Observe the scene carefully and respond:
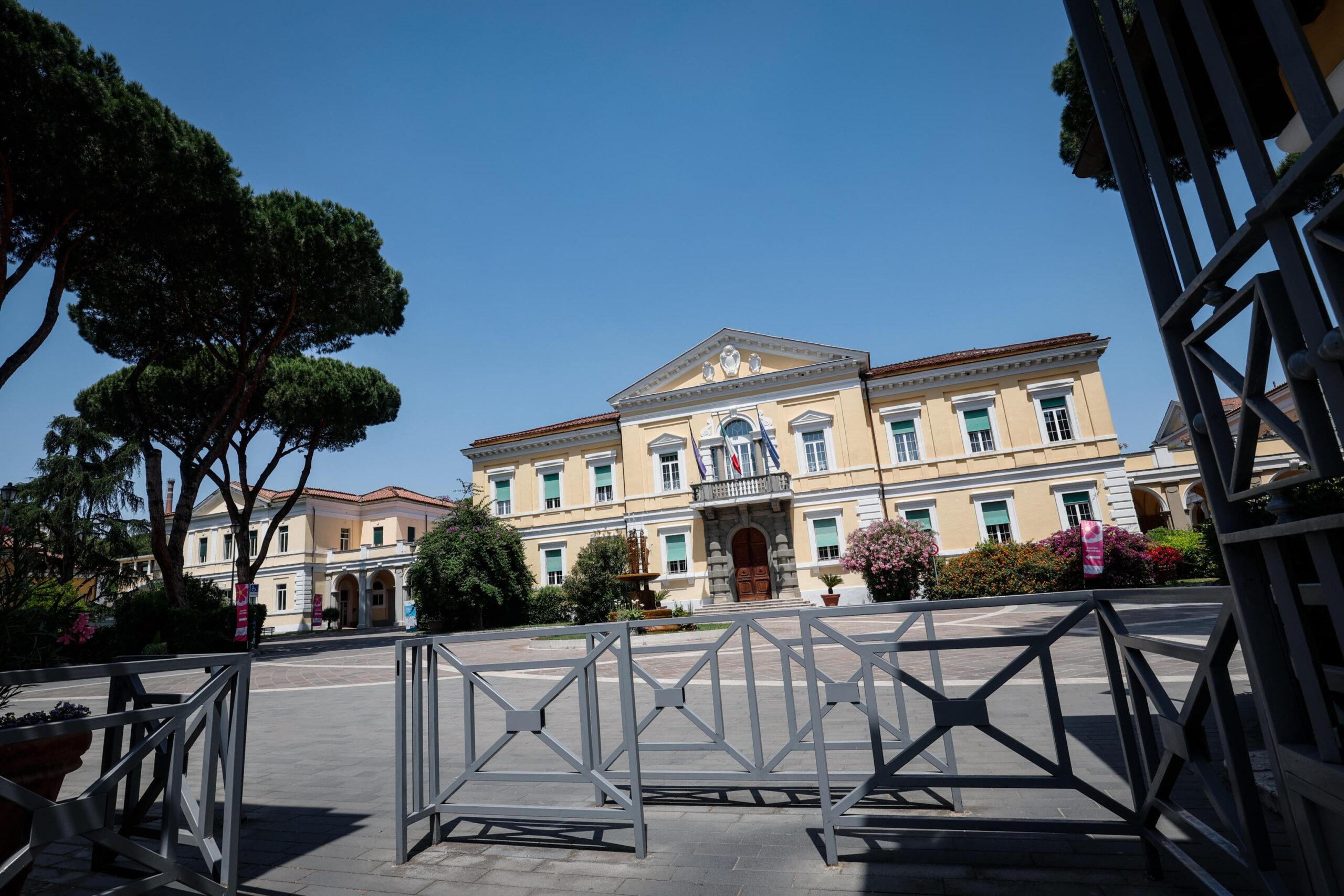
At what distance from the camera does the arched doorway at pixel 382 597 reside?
134 ft

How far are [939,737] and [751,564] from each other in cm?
2202

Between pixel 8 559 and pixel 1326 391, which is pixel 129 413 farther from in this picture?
pixel 1326 391

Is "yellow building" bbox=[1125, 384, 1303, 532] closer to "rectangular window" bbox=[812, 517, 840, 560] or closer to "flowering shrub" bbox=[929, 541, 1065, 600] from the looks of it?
"flowering shrub" bbox=[929, 541, 1065, 600]

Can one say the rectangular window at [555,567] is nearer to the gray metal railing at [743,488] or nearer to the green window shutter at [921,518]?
the gray metal railing at [743,488]

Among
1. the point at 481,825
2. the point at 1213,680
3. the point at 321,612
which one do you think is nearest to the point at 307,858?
the point at 481,825

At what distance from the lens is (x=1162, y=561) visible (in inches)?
727

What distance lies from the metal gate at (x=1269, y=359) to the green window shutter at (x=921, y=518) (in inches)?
885

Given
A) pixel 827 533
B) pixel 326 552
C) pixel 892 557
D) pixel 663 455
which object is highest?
pixel 663 455

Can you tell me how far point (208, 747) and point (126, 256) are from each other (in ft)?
57.7

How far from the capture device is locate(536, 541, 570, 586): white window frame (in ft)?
93.4

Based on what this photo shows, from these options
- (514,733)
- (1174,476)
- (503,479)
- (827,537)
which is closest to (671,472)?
(827,537)

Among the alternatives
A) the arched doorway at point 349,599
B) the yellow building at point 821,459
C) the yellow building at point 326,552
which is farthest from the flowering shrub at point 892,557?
the arched doorway at point 349,599

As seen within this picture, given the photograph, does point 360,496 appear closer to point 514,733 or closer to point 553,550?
point 553,550

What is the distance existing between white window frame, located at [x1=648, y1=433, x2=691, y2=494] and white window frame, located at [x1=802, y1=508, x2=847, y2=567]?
16.6ft
